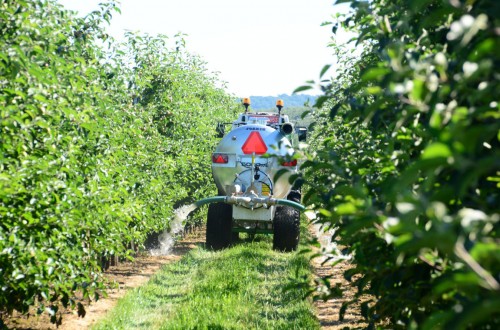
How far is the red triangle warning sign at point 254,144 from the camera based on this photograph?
1359 cm

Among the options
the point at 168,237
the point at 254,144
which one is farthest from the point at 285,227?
the point at 168,237

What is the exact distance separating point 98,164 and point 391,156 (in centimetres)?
455

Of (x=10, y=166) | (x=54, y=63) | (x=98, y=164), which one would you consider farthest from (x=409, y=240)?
(x=98, y=164)

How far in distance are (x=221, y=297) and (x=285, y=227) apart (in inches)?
187

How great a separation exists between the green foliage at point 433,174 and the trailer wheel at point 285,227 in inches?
354

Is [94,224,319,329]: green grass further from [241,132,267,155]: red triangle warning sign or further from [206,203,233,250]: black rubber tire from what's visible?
[241,132,267,155]: red triangle warning sign

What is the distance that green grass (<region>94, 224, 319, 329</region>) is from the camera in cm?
857

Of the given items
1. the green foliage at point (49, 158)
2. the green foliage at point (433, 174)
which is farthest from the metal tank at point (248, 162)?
the green foliage at point (433, 174)

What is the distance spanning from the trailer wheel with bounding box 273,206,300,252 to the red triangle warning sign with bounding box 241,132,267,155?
4.73 feet

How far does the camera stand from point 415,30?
3.61m

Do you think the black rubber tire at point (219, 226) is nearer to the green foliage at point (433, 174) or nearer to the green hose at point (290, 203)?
the green hose at point (290, 203)

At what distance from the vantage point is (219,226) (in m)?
14.9

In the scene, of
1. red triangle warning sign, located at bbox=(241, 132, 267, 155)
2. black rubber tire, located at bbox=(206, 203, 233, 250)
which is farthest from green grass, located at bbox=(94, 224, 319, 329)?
red triangle warning sign, located at bbox=(241, 132, 267, 155)

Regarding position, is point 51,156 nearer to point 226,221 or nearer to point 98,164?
point 98,164
